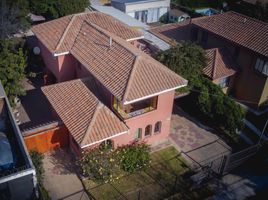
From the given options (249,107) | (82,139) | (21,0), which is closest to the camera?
(82,139)

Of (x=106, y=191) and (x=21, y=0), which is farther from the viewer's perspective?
(x=21, y=0)

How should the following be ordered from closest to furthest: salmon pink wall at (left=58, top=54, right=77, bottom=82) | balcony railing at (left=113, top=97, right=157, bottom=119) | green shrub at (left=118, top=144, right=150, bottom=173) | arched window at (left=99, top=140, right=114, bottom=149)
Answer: arched window at (left=99, top=140, right=114, bottom=149) < green shrub at (left=118, top=144, right=150, bottom=173) < balcony railing at (left=113, top=97, right=157, bottom=119) < salmon pink wall at (left=58, top=54, right=77, bottom=82)

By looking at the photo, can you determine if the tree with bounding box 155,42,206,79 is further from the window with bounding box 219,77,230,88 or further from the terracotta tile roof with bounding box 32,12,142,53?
the terracotta tile roof with bounding box 32,12,142,53

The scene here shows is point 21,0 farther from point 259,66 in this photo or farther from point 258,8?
point 258,8

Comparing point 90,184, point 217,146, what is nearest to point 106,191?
point 90,184

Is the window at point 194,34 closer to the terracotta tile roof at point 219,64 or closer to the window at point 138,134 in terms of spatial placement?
the terracotta tile roof at point 219,64

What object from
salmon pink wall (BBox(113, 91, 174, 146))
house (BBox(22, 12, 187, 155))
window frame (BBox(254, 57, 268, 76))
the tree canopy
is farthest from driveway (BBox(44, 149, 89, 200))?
window frame (BBox(254, 57, 268, 76))

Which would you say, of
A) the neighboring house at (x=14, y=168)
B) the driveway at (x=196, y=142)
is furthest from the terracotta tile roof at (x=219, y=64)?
the neighboring house at (x=14, y=168)
